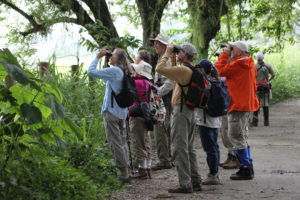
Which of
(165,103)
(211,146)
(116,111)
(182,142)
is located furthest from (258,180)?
(116,111)

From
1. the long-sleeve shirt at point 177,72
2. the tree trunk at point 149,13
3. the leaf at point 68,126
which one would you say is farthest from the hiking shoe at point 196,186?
the tree trunk at point 149,13

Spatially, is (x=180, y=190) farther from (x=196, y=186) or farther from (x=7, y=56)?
(x=7, y=56)

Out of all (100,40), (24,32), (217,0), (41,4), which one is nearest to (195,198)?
(41,4)

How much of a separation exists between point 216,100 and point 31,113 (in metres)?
3.25

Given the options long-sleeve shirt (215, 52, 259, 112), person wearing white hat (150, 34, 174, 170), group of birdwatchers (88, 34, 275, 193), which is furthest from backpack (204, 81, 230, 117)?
person wearing white hat (150, 34, 174, 170)

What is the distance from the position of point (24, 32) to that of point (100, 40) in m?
4.30

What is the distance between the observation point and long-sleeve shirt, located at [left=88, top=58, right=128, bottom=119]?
6.01m

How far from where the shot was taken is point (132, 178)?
21.9ft

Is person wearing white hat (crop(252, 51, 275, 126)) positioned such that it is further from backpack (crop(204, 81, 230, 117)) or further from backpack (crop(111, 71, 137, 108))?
backpack (crop(111, 71, 137, 108))

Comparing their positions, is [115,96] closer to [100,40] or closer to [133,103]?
[133,103]

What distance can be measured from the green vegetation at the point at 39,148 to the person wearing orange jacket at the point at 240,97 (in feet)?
5.92

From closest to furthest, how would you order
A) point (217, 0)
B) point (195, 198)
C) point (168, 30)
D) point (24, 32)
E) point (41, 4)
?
point (195, 198) < point (41, 4) < point (217, 0) < point (24, 32) < point (168, 30)

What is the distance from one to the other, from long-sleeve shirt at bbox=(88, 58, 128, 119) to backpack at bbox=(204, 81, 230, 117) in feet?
3.86

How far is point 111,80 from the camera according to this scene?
6133 millimetres
